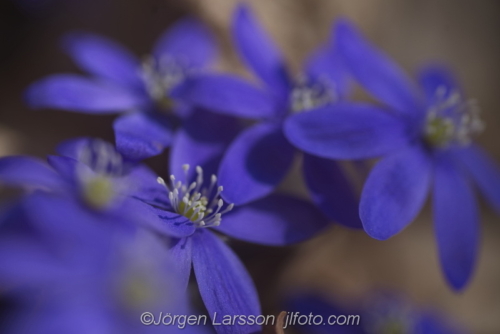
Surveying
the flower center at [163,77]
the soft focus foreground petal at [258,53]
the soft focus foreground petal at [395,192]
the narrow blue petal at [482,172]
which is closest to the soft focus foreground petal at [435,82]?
the narrow blue petal at [482,172]

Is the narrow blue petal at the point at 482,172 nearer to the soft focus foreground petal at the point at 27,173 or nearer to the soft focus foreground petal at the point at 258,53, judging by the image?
the soft focus foreground petal at the point at 258,53

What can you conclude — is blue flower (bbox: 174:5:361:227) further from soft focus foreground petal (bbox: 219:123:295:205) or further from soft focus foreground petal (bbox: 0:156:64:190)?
soft focus foreground petal (bbox: 0:156:64:190)

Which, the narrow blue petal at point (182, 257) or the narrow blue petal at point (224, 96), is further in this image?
the narrow blue petal at point (224, 96)

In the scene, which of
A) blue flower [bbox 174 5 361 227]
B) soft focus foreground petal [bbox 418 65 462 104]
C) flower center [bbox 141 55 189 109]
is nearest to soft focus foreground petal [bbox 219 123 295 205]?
blue flower [bbox 174 5 361 227]

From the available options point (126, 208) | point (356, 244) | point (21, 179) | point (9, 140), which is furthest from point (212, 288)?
point (356, 244)

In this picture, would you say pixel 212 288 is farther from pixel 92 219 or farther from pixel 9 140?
pixel 9 140
